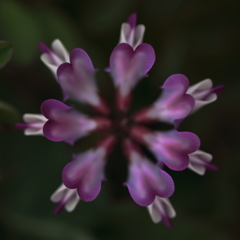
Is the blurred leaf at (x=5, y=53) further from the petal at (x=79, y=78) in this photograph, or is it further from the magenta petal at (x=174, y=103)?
the magenta petal at (x=174, y=103)

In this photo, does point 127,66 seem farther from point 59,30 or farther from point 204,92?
point 59,30

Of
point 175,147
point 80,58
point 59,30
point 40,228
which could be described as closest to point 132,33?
point 80,58

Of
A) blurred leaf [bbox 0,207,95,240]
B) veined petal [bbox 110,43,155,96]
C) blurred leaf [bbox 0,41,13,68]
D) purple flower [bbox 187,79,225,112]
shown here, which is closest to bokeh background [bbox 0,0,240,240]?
blurred leaf [bbox 0,207,95,240]

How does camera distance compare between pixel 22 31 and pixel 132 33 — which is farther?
pixel 22 31

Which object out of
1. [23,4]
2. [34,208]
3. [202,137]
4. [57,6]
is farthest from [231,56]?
[34,208]

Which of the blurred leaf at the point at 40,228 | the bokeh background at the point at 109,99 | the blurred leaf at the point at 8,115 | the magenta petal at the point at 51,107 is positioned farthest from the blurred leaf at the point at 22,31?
the magenta petal at the point at 51,107

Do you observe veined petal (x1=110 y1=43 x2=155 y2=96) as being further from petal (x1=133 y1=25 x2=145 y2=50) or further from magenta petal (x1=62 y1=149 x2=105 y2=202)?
magenta petal (x1=62 y1=149 x2=105 y2=202)
